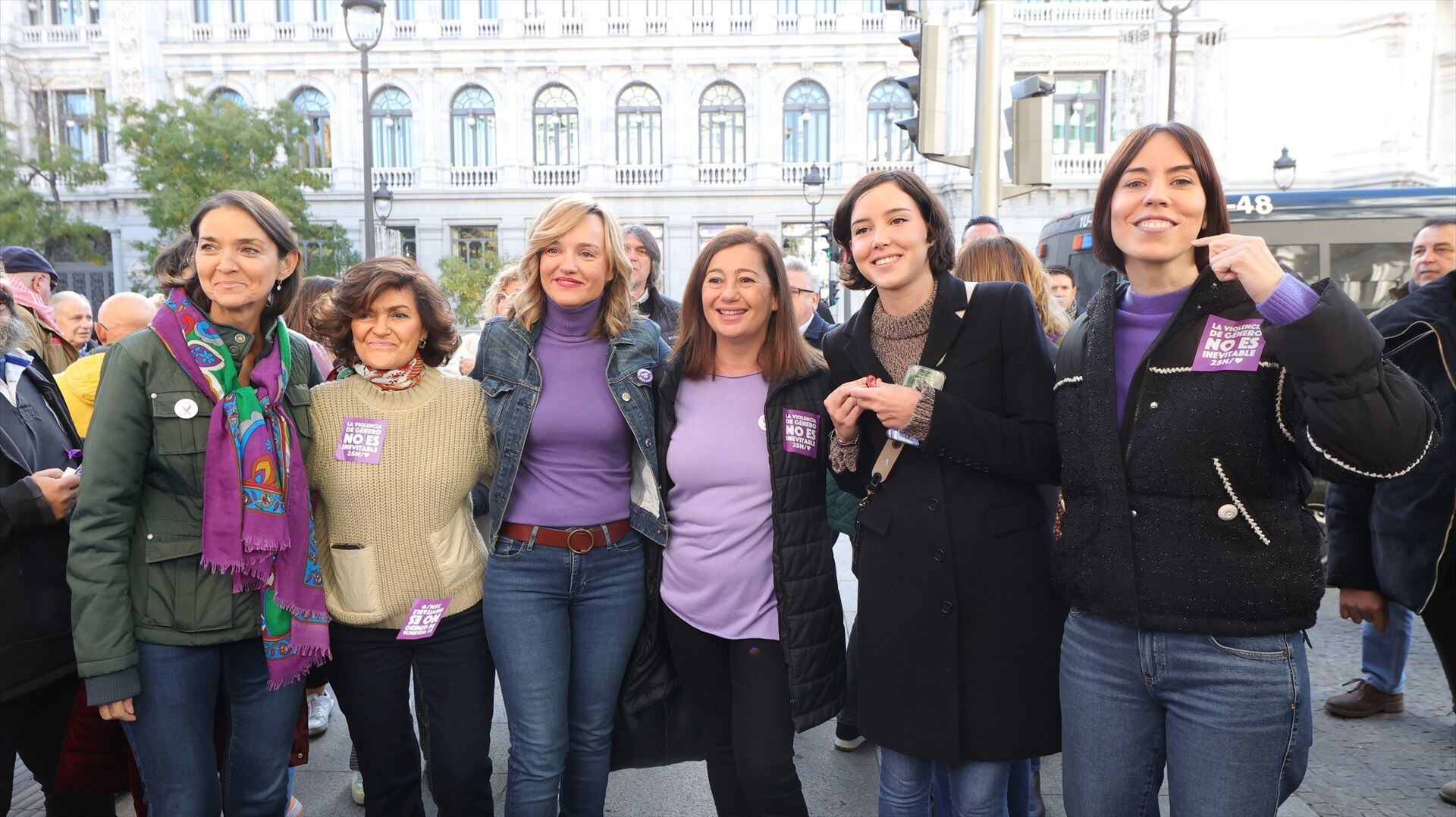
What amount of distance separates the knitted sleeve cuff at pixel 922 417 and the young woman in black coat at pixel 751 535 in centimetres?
49

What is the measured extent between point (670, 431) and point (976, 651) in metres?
1.18

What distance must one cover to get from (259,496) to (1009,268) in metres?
3.06

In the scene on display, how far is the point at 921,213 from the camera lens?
259cm

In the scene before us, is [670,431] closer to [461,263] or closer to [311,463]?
[311,463]

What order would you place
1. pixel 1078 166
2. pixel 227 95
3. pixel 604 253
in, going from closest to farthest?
pixel 604 253 < pixel 1078 166 < pixel 227 95

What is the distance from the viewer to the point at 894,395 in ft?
7.84

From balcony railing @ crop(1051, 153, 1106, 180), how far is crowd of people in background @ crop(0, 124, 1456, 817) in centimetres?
3309

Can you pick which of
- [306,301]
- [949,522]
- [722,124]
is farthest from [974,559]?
[722,124]

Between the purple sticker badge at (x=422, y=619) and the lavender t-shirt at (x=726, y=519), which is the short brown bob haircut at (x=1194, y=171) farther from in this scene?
the purple sticker badge at (x=422, y=619)

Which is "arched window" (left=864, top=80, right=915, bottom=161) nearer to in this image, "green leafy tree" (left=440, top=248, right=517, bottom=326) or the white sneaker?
"green leafy tree" (left=440, top=248, right=517, bottom=326)

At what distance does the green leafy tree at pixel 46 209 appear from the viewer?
1161 inches

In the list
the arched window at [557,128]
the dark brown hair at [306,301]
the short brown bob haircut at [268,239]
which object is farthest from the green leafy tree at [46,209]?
the short brown bob haircut at [268,239]

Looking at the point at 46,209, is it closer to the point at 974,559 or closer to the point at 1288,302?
the point at 974,559

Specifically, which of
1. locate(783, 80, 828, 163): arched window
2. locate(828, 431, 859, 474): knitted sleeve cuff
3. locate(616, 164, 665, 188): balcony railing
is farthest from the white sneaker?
locate(783, 80, 828, 163): arched window
